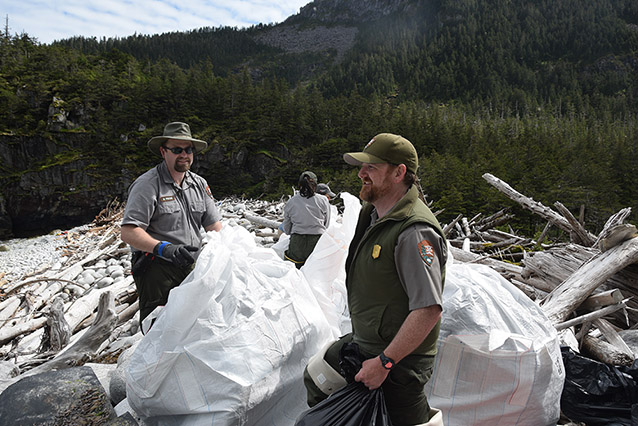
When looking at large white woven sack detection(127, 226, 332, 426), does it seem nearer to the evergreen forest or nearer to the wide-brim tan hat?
the wide-brim tan hat

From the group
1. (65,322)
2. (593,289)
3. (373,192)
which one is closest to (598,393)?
(593,289)

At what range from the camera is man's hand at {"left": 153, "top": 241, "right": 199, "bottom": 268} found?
93.5 inches

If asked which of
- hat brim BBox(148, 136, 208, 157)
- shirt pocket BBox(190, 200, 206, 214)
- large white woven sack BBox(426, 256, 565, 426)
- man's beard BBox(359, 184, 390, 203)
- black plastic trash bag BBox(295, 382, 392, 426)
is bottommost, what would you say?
large white woven sack BBox(426, 256, 565, 426)

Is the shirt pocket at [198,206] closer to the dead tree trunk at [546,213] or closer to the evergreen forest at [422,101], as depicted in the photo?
the dead tree trunk at [546,213]

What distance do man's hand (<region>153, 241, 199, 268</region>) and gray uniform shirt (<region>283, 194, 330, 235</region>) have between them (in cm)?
276

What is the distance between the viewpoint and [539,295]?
3.79 metres

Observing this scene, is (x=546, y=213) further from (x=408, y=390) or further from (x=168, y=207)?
(x=168, y=207)

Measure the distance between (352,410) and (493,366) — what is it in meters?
1.03

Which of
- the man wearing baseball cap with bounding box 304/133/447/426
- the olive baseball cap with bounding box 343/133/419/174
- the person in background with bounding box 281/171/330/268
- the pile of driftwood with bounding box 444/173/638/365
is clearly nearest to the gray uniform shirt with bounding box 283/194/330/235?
the person in background with bounding box 281/171/330/268

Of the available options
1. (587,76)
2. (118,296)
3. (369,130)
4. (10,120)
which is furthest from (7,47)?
(587,76)

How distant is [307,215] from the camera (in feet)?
16.7

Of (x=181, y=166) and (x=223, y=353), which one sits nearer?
(x=223, y=353)

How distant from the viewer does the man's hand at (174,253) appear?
2375mm

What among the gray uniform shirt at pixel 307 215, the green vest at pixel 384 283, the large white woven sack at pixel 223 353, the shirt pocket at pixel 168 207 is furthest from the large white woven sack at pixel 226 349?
the gray uniform shirt at pixel 307 215
